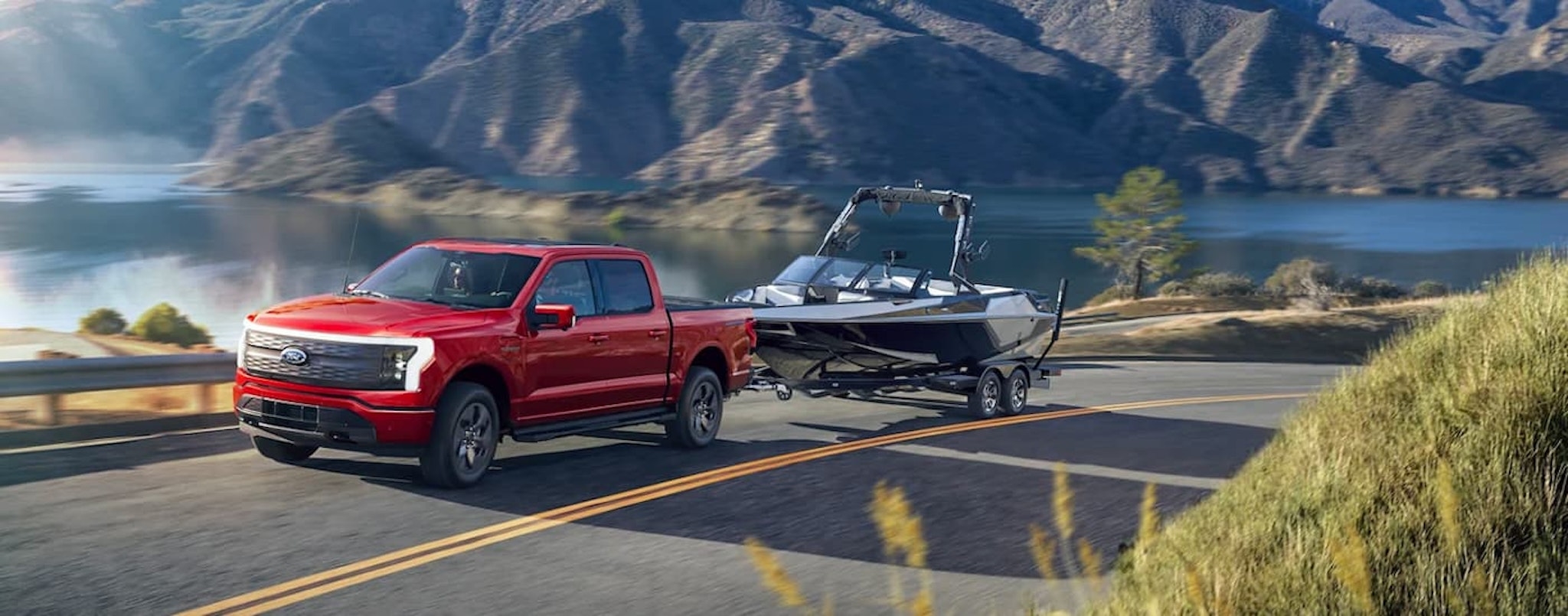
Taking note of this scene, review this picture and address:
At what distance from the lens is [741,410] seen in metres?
15.6

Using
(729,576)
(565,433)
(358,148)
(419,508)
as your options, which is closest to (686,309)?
(565,433)

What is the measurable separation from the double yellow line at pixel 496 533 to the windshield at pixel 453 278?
1798 mm

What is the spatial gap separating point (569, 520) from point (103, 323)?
2765cm

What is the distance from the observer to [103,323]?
32.8 metres

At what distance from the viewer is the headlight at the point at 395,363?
30.8 feet

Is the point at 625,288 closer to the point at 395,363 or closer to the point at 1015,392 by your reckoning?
the point at 395,363

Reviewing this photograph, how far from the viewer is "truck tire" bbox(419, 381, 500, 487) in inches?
378

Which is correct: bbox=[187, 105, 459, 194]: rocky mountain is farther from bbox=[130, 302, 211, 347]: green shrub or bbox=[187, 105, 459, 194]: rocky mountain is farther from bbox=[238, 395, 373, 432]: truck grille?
bbox=[238, 395, 373, 432]: truck grille

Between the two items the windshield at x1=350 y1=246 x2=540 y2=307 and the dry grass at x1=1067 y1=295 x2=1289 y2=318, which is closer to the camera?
the windshield at x1=350 y1=246 x2=540 y2=307

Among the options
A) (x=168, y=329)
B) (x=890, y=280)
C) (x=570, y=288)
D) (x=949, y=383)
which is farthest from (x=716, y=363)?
(x=168, y=329)

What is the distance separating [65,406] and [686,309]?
6916 mm

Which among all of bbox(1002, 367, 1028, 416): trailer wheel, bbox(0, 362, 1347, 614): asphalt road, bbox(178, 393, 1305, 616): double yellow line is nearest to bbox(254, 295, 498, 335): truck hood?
bbox(0, 362, 1347, 614): asphalt road

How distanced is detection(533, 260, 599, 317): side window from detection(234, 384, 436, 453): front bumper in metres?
1.54

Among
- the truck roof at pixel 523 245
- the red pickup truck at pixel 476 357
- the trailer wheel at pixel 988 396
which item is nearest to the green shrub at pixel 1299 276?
the trailer wheel at pixel 988 396
